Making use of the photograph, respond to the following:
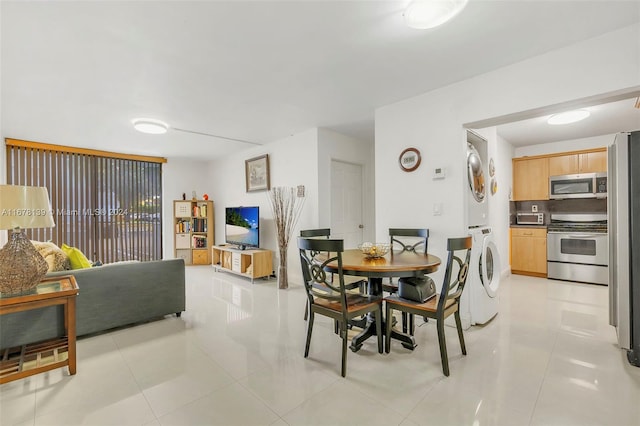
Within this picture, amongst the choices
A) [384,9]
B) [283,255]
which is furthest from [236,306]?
[384,9]

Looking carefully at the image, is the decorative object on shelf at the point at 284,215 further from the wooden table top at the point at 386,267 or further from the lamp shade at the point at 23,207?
the lamp shade at the point at 23,207

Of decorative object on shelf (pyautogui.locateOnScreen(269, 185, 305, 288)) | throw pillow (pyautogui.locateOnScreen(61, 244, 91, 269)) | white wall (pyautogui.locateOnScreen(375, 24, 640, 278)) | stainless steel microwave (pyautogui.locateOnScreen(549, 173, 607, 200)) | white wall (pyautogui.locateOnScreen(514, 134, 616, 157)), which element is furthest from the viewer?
white wall (pyautogui.locateOnScreen(514, 134, 616, 157))

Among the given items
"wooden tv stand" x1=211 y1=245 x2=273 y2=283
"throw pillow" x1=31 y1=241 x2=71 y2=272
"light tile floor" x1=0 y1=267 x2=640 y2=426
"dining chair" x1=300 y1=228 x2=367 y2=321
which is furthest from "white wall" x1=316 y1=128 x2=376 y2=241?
"throw pillow" x1=31 y1=241 x2=71 y2=272

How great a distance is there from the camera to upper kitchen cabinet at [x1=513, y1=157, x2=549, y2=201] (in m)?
5.05

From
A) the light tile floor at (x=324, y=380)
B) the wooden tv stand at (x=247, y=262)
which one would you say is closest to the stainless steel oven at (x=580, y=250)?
the light tile floor at (x=324, y=380)

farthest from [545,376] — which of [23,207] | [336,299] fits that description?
[23,207]

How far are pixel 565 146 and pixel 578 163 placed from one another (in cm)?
41

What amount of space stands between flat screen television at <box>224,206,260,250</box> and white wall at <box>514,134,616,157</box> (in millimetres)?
5058

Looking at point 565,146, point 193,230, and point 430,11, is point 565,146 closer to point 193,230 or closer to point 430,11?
point 430,11

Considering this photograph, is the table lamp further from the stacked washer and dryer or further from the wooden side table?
the stacked washer and dryer

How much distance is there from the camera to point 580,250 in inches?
175

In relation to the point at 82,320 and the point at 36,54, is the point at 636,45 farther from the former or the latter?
the point at 82,320

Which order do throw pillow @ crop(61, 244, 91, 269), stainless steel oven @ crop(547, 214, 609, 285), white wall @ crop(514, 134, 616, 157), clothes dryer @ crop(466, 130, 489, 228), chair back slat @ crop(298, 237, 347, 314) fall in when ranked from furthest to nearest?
white wall @ crop(514, 134, 616, 157) → stainless steel oven @ crop(547, 214, 609, 285) → clothes dryer @ crop(466, 130, 489, 228) → throw pillow @ crop(61, 244, 91, 269) → chair back slat @ crop(298, 237, 347, 314)

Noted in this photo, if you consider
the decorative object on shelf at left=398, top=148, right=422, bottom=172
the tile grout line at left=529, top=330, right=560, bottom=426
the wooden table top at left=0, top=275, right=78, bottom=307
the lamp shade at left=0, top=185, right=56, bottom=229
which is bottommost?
the tile grout line at left=529, top=330, right=560, bottom=426
